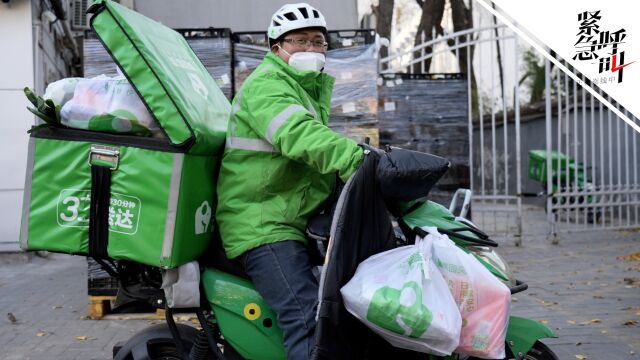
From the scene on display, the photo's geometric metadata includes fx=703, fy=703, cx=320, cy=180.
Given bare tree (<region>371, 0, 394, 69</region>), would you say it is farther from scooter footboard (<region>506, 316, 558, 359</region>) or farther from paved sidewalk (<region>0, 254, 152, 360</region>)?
scooter footboard (<region>506, 316, 558, 359</region>)

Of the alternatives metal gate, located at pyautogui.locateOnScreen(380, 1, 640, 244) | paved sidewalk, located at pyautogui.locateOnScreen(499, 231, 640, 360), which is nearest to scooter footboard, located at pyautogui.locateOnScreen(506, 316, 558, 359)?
paved sidewalk, located at pyautogui.locateOnScreen(499, 231, 640, 360)

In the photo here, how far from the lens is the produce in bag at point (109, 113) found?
282 cm

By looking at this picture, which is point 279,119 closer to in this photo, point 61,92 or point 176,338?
point 61,92

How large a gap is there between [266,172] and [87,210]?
2.39 ft

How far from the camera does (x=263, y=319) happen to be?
9.77 feet

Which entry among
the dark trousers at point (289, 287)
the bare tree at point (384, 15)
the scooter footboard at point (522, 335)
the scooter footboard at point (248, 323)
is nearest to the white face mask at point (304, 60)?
the dark trousers at point (289, 287)

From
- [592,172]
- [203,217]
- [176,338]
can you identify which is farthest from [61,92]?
[592,172]

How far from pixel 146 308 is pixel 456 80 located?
468 centimetres

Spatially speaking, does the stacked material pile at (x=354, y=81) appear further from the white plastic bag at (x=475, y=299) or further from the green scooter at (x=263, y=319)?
the white plastic bag at (x=475, y=299)

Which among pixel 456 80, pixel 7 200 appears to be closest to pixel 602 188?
pixel 456 80

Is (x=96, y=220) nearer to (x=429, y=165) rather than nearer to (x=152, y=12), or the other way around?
(x=429, y=165)

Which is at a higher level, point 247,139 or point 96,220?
point 247,139

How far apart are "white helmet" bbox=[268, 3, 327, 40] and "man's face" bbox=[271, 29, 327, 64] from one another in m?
0.03

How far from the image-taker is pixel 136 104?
2.87 meters
